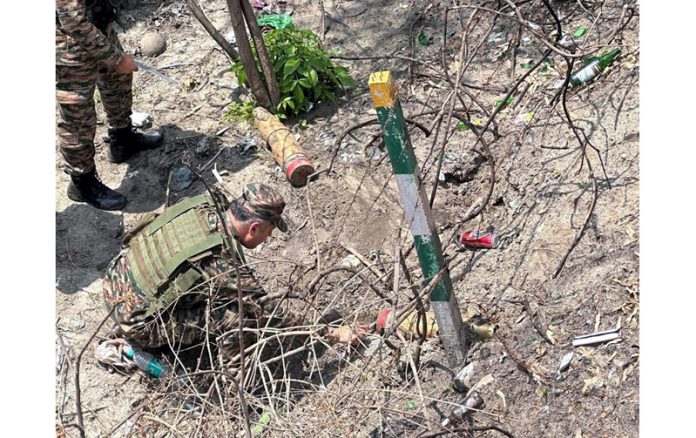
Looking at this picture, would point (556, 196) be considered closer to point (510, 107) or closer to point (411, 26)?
point (510, 107)

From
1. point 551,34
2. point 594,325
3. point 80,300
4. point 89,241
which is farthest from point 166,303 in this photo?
point 551,34

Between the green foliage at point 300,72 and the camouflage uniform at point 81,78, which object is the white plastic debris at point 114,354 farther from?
the green foliage at point 300,72

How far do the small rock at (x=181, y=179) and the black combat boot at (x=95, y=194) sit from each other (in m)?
0.36

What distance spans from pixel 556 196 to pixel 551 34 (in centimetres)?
167

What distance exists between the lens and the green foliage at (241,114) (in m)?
6.16

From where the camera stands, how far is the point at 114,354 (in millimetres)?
4551

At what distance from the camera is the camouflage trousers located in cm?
530

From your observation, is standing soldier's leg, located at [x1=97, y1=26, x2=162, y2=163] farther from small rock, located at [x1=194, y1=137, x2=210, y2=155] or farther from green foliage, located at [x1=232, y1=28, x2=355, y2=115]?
green foliage, located at [x1=232, y1=28, x2=355, y2=115]

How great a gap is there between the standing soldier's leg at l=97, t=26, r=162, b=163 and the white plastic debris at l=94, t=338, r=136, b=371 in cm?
188

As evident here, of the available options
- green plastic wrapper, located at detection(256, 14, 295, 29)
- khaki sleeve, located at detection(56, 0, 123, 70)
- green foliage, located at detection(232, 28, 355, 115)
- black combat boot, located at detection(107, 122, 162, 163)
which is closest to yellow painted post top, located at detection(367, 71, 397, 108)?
khaki sleeve, located at detection(56, 0, 123, 70)

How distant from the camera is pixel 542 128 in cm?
499

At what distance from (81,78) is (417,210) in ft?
9.10

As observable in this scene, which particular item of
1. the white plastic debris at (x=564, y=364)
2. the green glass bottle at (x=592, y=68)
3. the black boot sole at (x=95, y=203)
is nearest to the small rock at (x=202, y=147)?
the black boot sole at (x=95, y=203)

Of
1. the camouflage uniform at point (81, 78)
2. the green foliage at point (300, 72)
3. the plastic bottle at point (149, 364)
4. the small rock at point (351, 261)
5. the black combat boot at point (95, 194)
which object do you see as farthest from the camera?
the green foliage at point (300, 72)
